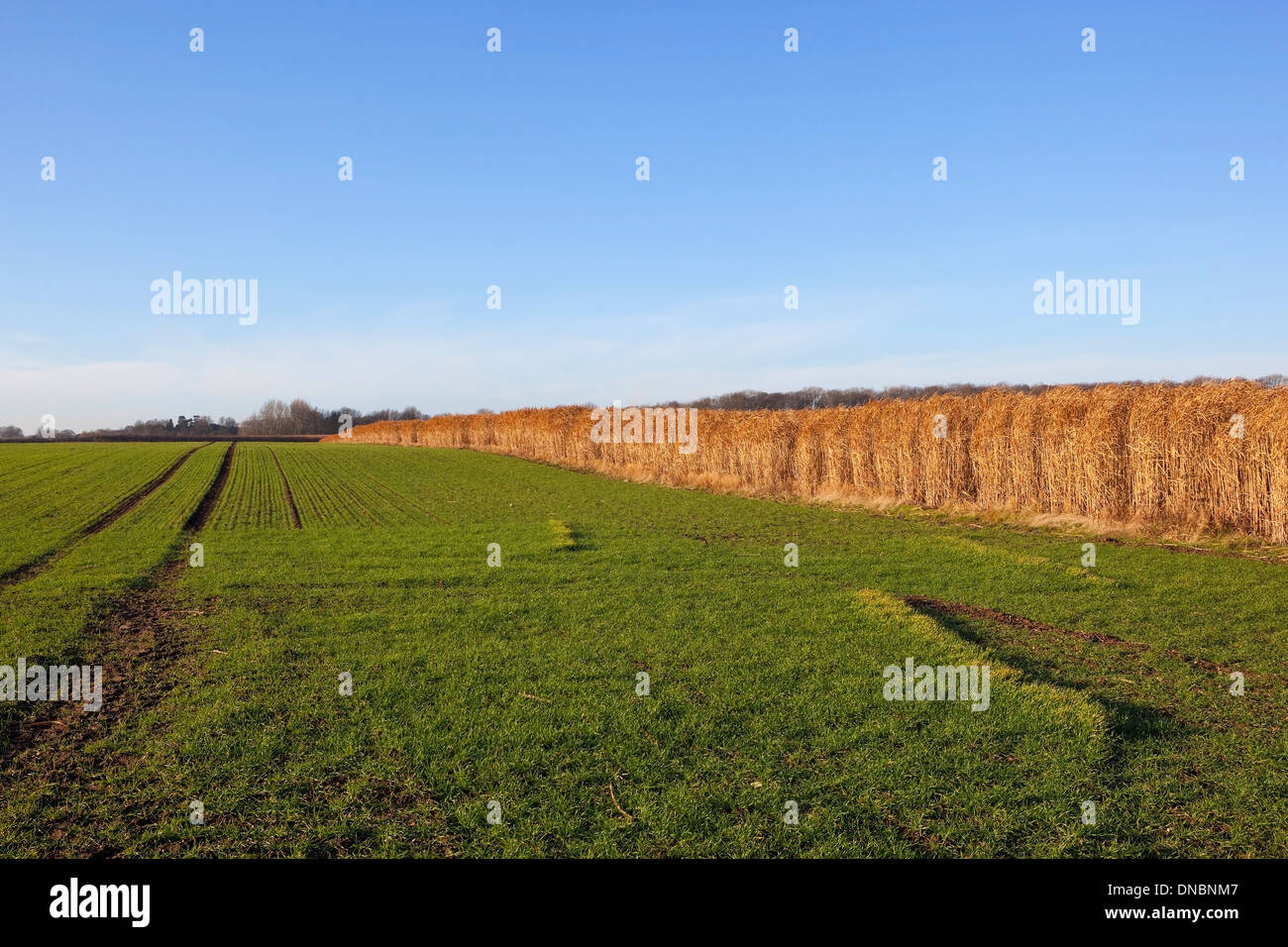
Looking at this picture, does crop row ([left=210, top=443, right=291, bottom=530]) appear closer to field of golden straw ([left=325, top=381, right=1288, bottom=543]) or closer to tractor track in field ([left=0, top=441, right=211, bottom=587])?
tractor track in field ([left=0, top=441, right=211, bottom=587])

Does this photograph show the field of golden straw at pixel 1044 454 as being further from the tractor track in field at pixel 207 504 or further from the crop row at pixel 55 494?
the crop row at pixel 55 494

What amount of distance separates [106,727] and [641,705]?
5.17m

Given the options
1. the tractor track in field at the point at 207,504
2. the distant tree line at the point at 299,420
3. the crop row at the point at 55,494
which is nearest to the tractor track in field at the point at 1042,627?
the crop row at the point at 55,494

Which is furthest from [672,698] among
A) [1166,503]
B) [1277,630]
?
[1166,503]

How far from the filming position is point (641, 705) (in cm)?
733

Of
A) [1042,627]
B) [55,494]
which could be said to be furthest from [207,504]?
[1042,627]

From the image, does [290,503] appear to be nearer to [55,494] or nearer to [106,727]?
[55,494]

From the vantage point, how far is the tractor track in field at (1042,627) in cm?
877

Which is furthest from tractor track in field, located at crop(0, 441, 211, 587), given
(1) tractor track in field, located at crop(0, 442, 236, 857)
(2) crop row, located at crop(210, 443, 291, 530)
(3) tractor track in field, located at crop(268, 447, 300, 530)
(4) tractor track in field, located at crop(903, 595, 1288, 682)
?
Result: (4) tractor track in field, located at crop(903, 595, 1288, 682)

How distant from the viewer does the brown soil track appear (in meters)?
8.88
